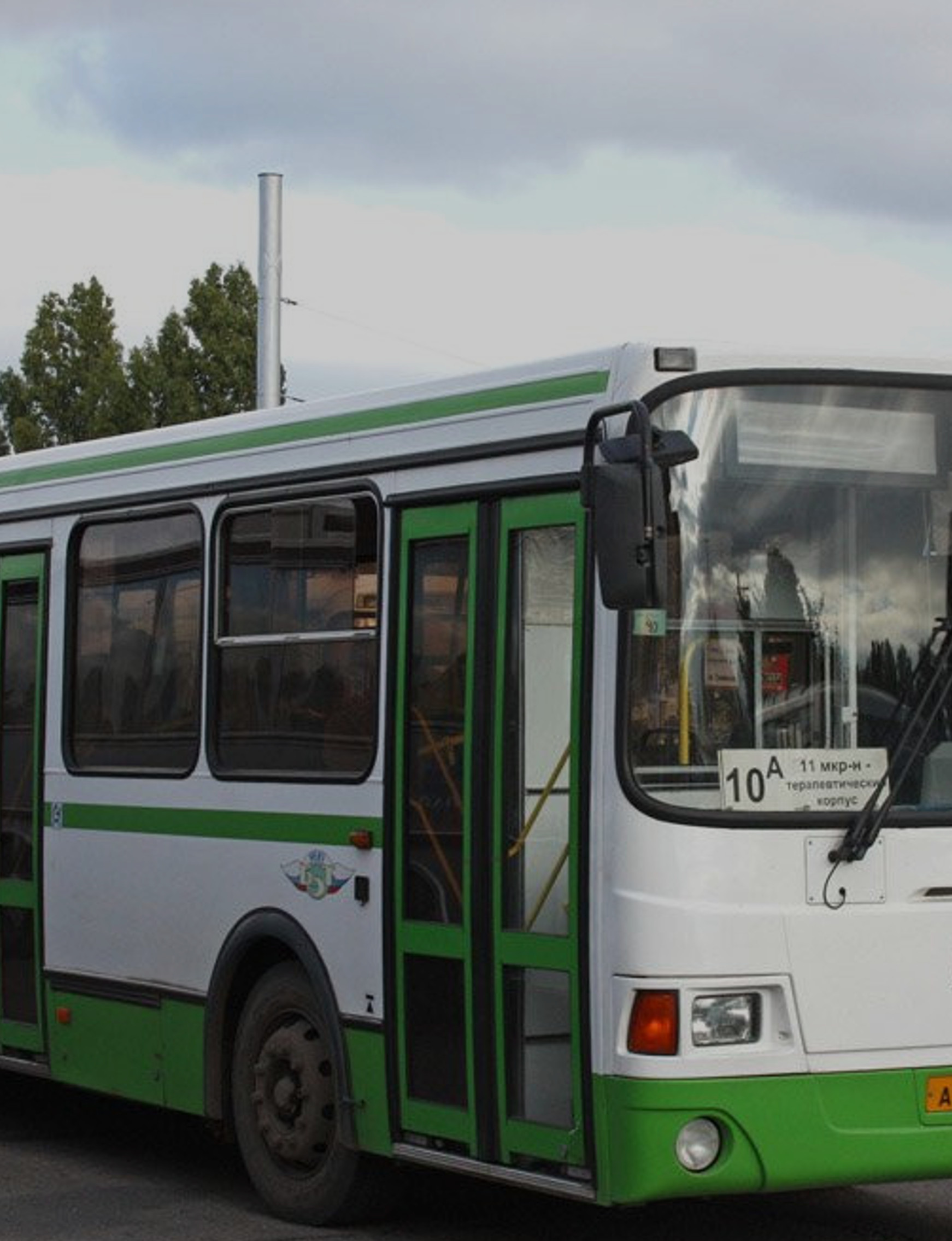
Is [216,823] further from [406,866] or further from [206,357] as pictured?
[206,357]

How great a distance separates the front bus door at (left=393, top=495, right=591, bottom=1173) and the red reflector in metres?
0.23

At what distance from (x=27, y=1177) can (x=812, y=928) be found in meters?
4.26

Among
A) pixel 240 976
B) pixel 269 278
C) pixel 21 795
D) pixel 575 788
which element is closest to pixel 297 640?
pixel 240 976

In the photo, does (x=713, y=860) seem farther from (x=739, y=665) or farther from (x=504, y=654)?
(x=504, y=654)

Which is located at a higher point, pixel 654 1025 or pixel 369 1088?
pixel 654 1025

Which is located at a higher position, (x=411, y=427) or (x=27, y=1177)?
(x=411, y=427)

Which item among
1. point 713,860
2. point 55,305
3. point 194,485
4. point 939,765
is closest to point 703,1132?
point 713,860

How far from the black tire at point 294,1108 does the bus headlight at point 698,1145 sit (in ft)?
6.01

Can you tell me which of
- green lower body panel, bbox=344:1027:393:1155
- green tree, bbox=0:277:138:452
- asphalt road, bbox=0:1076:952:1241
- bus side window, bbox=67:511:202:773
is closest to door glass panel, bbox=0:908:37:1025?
asphalt road, bbox=0:1076:952:1241

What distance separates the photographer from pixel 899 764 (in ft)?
26.0

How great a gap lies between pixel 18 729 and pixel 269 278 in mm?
8886

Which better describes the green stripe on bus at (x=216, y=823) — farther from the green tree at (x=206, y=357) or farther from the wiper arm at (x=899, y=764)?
the green tree at (x=206, y=357)

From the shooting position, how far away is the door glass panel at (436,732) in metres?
8.65

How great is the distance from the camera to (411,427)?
9.12 metres
